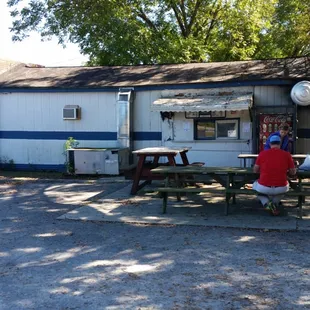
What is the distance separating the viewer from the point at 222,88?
12305 millimetres

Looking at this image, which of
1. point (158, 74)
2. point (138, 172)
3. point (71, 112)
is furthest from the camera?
point (158, 74)

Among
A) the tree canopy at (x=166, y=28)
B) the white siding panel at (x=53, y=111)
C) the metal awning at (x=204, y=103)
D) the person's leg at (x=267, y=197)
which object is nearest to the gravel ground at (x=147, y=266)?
the person's leg at (x=267, y=197)

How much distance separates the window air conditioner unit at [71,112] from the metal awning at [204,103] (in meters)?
2.70

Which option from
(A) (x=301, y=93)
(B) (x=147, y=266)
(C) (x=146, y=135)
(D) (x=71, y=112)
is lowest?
(B) (x=147, y=266)

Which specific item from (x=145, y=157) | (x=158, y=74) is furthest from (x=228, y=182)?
(x=158, y=74)

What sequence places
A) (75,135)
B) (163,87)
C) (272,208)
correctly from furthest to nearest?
1. (75,135)
2. (163,87)
3. (272,208)

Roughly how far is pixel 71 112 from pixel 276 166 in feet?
26.6

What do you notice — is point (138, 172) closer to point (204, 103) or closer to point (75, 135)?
point (204, 103)

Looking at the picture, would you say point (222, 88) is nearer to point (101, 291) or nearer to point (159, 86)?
point (159, 86)

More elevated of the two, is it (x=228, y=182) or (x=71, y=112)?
→ (x=71, y=112)

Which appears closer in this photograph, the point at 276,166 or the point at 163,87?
the point at 276,166

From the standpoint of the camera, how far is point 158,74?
13844 millimetres

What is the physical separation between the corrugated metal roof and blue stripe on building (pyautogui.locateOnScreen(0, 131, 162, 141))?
4.75 ft

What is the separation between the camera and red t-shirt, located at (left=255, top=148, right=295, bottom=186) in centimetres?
690
